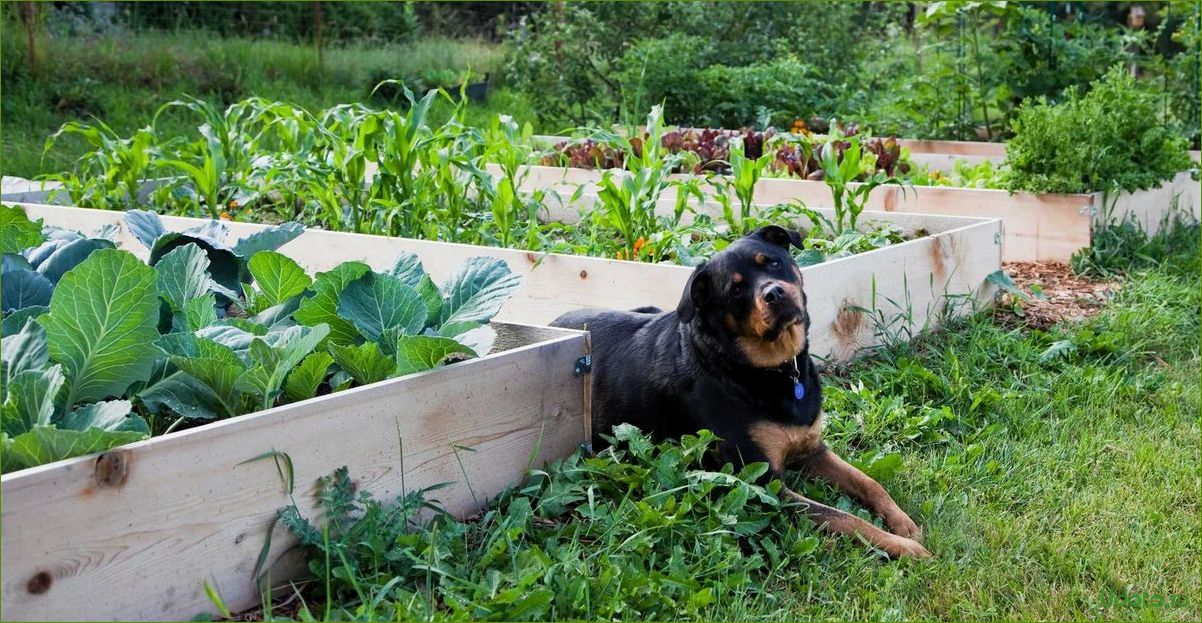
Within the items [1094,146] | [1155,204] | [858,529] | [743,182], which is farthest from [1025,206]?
[858,529]

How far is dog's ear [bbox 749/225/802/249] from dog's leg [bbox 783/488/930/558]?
788 mm

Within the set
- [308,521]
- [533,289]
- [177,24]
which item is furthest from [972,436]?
[177,24]

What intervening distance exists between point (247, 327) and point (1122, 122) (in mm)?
5149

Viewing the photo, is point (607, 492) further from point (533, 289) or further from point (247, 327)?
point (533, 289)

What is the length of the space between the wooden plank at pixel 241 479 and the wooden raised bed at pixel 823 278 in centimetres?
121

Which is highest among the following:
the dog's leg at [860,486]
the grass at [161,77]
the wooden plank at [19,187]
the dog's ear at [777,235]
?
the grass at [161,77]

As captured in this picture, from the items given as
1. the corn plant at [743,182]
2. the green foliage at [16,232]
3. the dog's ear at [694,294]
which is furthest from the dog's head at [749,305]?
the green foliage at [16,232]

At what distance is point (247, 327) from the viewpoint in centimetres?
288

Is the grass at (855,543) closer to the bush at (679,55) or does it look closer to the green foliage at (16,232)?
the green foliage at (16,232)

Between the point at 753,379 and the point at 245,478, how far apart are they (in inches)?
56.3

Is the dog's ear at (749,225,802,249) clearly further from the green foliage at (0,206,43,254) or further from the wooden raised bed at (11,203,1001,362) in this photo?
the green foliage at (0,206,43,254)

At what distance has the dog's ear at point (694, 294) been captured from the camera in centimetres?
315

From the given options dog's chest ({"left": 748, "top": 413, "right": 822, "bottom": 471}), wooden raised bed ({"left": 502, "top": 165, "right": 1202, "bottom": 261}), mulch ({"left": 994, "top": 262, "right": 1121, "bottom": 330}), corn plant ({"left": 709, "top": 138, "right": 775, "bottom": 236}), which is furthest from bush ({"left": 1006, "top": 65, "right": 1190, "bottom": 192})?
dog's chest ({"left": 748, "top": 413, "right": 822, "bottom": 471})

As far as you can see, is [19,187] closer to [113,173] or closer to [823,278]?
[113,173]
